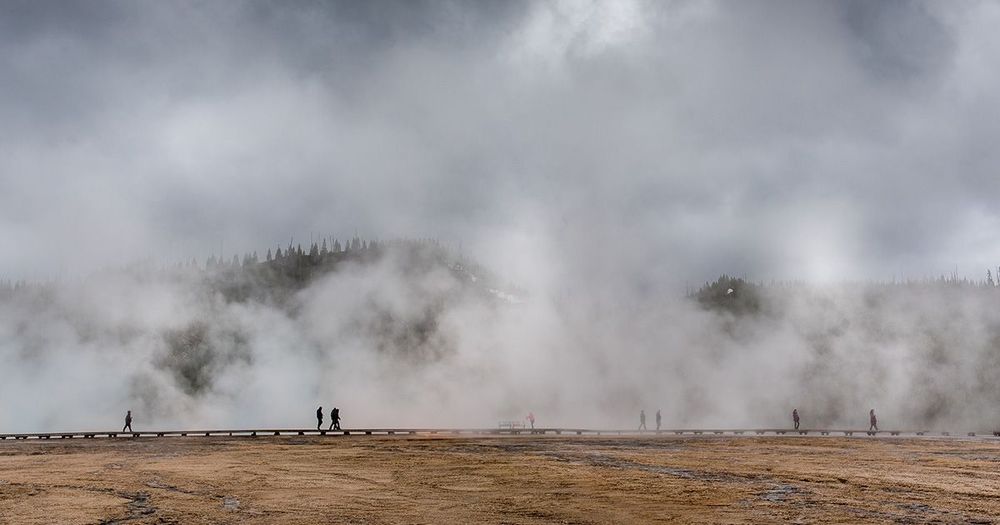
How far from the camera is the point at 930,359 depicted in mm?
63656

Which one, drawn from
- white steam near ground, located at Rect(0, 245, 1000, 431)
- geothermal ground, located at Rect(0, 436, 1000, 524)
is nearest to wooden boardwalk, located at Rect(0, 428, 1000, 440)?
geothermal ground, located at Rect(0, 436, 1000, 524)

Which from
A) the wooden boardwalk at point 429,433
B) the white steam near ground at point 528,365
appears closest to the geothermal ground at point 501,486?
the wooden boardwalk at point 429,433

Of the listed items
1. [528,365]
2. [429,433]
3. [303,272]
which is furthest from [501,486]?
[303,272]

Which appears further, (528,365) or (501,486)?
(528,365)

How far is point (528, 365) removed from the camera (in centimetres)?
6862

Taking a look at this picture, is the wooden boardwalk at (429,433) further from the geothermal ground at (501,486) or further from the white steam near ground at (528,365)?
the white steam near ground at (528,365)

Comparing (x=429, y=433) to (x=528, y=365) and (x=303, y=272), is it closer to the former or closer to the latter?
(x=528, y=365)

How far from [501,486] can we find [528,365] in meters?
53.4

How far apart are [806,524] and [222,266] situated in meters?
146

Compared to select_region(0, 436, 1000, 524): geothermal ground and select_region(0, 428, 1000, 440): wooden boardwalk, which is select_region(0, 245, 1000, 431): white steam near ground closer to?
select_region(0, 428, 1000, 440): wooden boardwalk

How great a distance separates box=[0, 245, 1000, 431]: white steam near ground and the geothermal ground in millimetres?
35888

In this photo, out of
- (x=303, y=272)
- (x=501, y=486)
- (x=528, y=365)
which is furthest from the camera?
(x=303, y=272)

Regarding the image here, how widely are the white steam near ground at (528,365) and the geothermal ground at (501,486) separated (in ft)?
118

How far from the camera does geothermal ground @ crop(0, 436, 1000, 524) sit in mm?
11977
